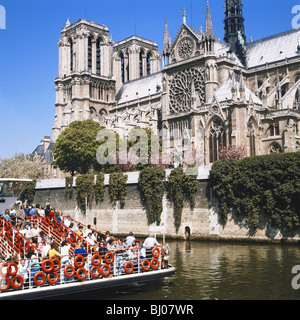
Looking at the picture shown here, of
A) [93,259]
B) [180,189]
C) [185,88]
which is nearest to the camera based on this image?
[93,259]

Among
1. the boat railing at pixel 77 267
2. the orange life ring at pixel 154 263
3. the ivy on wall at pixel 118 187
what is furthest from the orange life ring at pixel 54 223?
the ivy on wall at pixel 118 187

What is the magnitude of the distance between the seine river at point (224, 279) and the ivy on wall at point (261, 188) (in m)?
3.19

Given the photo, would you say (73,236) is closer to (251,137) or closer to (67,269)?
(67,269)

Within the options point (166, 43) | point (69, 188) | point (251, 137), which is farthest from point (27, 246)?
point (166, 43)

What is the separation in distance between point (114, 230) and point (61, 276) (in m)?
27.0

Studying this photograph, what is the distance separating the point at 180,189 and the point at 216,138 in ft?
51.4

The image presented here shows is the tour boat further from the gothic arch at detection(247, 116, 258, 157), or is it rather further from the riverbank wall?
the gothic arch at detection(247, 116, 258, 157)

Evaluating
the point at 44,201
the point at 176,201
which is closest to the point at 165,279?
the point at 176,201

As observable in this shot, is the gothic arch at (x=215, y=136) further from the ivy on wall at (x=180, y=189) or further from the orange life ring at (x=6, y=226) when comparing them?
the orange life ring at (x=6, y=226)

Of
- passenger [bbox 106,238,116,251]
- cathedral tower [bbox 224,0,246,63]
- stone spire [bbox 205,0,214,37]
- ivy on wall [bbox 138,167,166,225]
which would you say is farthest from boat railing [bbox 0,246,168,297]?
cathedral tower [bbox 224,0,246,63]

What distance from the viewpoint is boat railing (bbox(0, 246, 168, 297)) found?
49.5 ft

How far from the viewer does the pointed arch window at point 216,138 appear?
50675 mm

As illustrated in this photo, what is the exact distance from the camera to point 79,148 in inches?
2199
